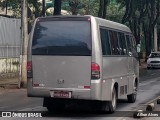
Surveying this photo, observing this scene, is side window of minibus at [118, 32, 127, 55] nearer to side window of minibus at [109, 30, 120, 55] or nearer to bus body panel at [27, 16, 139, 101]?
side window of minibus at [109, 30, 120, 55]

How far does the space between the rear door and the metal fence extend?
56.0ft

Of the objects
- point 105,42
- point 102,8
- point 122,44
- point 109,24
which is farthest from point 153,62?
point 105,42

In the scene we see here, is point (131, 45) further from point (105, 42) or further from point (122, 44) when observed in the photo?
point (105, 42)

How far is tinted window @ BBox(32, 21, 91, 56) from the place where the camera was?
1288cm

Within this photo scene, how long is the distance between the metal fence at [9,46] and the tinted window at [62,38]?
1697 cm

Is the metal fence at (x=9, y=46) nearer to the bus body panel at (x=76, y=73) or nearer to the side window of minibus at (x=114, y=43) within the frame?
the side window of minibus at (x=114, y=43)

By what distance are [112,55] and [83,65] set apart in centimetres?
151

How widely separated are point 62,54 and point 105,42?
1.35 metres

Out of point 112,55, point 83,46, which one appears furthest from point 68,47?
point 112,55

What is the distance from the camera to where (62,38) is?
42.9ft

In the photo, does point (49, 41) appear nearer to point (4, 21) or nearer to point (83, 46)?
point (83, 46)

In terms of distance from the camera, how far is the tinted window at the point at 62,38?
1288 cm

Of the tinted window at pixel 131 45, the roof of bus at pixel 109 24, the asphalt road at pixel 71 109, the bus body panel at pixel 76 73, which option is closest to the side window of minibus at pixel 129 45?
the tinted window at pixel 131 45

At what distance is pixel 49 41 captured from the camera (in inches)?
519
